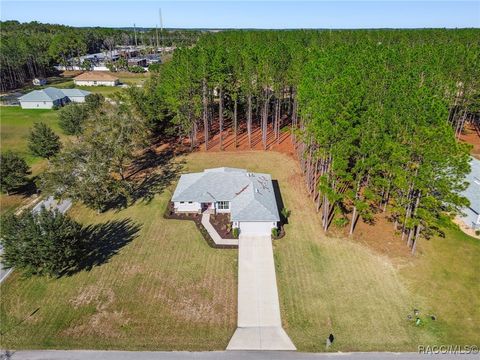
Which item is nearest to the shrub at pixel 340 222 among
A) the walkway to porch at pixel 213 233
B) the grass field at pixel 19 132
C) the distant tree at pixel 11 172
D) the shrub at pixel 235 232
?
the shrub at pixel 235 232

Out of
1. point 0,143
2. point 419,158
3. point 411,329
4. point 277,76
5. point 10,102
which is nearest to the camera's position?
point 411,329

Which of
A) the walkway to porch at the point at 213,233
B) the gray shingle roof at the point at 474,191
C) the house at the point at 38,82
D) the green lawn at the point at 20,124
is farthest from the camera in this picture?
the house at the point at 38,82

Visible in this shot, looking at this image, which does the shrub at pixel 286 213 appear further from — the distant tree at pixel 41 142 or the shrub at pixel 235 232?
the distant tree at pixel 41 142

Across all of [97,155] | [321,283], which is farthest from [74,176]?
[321,283]

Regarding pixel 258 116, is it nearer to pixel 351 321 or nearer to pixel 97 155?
pixel 97 155

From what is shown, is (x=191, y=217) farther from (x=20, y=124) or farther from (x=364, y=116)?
(x=20, y=124)

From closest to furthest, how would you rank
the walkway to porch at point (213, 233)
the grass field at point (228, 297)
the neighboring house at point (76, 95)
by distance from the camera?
the grass field at point (228, 297) < the walkway to porch at point (213, 233) < the neighboring house at point (76, 95)

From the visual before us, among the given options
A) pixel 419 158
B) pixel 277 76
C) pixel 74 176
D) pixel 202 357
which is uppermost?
pixel 277 76
